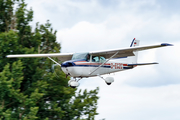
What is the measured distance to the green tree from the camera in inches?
897

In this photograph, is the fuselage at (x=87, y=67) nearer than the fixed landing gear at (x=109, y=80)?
Yes

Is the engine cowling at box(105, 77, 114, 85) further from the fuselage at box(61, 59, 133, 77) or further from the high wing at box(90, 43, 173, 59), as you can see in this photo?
the high wing at box(90, 43, 173, 59)

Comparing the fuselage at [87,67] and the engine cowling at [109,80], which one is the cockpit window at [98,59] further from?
the engine cowling at [109,80]

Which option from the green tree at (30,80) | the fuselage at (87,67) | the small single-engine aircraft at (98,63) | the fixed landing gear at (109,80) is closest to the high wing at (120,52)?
the small single-engine aircraft at (98,63)

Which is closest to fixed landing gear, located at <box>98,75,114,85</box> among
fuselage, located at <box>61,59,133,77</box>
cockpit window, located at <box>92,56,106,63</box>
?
fuselage, located at <box>61,59,133,77</box>

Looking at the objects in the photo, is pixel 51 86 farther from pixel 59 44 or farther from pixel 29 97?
pixel 59 44

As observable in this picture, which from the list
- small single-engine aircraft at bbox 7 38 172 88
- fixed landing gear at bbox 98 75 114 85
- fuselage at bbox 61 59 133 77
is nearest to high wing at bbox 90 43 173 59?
small single-engine aircraft at bbox 7 38 172 88

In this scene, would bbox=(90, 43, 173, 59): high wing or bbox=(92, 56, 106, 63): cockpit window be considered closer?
bbox=(90, 43, 173, 59): high wing

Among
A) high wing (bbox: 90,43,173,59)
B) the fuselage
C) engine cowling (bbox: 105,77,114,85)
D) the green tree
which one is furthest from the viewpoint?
the green tree

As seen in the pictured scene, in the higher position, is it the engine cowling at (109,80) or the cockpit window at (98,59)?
the cockpit window at (98,59)

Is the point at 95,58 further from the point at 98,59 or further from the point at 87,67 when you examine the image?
the point at 87,67

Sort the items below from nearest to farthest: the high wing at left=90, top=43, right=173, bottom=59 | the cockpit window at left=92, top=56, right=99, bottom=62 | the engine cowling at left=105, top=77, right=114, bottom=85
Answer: the high wing at left=90, top=43, right=173, bottom=59 < the cockpit window at left=92, top=56, right=99, bottom=62 < the engine cowling at left=105, top=77, right=114, bottom=85

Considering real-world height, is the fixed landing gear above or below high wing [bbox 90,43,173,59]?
below

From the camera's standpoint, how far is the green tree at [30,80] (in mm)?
22781
